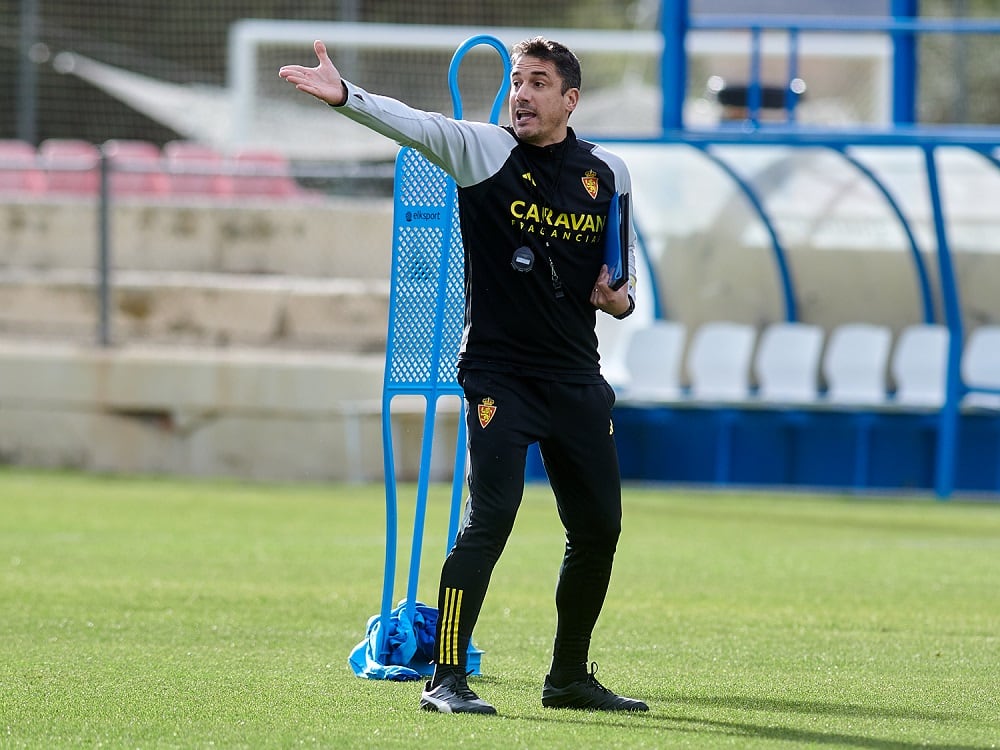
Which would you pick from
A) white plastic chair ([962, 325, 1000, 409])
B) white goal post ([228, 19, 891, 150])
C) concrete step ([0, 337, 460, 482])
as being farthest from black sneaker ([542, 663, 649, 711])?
white goal post ([228, 19, 891, 150])

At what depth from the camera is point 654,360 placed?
56.6ft

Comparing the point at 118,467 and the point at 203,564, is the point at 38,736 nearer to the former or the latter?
the point at 203,564

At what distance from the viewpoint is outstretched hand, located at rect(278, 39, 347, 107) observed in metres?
5.27

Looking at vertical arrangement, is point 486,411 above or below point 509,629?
above

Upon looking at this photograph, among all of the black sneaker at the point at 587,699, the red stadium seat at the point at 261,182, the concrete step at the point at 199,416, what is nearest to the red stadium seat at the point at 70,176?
the red stadium seat at the point at 261,182

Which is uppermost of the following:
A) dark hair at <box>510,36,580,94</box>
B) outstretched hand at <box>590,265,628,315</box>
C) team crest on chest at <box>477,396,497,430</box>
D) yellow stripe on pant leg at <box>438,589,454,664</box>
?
dark hair at <box>510,36,580,94</box>

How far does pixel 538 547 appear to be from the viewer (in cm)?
1139

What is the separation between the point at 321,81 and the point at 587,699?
6.96 feet

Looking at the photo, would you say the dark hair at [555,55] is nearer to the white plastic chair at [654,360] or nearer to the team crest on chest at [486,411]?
the team crest on chest at [486,411]

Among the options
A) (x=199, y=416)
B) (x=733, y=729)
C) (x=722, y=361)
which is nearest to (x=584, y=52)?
(x=722, y=361)

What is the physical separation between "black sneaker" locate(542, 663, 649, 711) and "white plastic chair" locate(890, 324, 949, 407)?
1120cm

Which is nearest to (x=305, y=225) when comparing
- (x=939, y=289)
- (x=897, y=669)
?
(x=939, y=289)

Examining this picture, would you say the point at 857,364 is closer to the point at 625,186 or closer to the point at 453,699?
the point at 625,186

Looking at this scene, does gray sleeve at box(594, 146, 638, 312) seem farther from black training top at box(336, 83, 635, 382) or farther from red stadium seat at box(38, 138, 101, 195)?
red stadium seat at box(38, 138, 101, 195)
